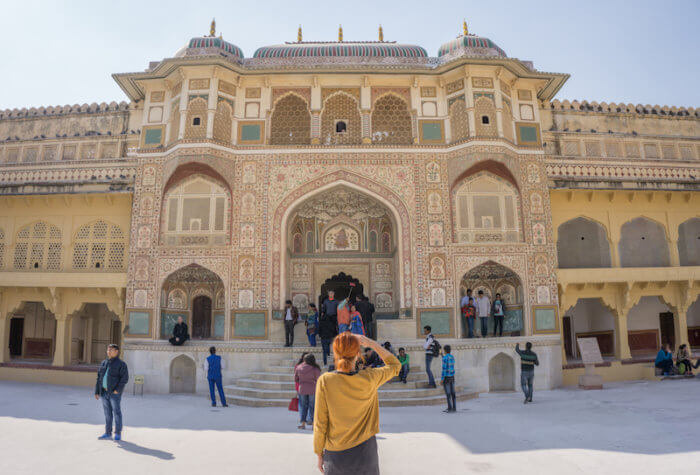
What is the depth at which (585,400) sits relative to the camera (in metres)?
10.1

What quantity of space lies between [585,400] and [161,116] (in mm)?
13610

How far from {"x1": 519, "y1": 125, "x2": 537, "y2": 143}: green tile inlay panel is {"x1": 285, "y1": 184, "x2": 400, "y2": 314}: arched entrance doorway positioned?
186 inches

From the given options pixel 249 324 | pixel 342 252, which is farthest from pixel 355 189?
pixel 249 324

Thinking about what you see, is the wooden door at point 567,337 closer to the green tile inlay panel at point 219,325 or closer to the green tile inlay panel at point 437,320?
the green tile inlay panel at point 437,320

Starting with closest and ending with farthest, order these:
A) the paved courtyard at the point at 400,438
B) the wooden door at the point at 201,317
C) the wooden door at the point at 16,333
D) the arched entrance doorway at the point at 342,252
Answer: the paved courtyard at the point at 400,438 < the wooden door at the point at 201,317 < the arched entrance doorway at the point at 342,252 < the wooden door at the point at 16,333

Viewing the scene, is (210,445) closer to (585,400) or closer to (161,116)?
(585,400)

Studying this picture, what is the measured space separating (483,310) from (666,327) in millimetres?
8185

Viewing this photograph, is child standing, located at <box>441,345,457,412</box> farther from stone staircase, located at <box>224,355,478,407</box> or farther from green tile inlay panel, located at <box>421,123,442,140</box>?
green tile inlay panel, located at <box>421,123,442,140</box>

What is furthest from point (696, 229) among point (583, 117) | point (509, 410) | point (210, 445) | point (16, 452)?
point (16, 452)

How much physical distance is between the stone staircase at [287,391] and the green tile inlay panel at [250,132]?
21.6 ft

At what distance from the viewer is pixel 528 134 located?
48.1 feet

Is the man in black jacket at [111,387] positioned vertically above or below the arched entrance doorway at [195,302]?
below

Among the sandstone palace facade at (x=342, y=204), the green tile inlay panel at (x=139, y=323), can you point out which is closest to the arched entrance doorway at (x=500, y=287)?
the sandstone palace facade at (x=342, y=204)

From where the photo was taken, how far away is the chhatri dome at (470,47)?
14.5m
